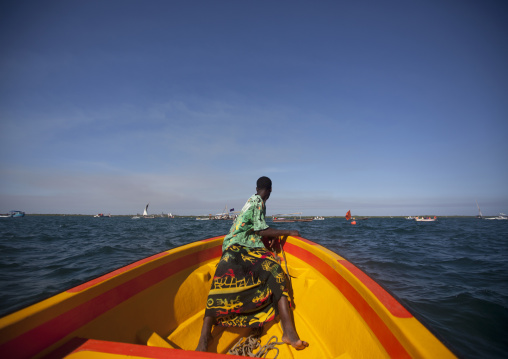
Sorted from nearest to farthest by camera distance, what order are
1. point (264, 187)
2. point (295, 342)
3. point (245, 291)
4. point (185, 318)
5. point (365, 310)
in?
point (365, 310)
point (295, 342)
point (245, 291)
point (185, 318)
point (264, 187)

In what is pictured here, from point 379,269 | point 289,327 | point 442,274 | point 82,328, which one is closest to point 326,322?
point 289,327

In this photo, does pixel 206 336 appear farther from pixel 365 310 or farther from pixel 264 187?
pixel 264 187

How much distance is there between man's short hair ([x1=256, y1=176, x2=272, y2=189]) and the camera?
277cm

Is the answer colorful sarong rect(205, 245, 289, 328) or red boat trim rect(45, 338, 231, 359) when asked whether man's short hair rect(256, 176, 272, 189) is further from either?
red boat trim rect(45, 338, 231, 359)

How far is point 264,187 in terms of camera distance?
2762 mm

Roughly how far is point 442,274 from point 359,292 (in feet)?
17.8

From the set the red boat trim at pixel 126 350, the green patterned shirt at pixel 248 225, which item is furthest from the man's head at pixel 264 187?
the red boat trim at pixel 126 350

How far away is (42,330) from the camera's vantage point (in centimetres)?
117

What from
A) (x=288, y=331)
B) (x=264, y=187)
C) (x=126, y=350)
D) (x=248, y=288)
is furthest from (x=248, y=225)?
(x=126, y=350)

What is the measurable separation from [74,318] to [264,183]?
209cm

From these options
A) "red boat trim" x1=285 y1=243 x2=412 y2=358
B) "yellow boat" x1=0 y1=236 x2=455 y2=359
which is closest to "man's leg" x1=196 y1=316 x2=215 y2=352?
"yellow boat" x1=0 y1=236 x2=455 y2=359

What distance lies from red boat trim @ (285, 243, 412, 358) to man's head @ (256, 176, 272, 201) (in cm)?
108

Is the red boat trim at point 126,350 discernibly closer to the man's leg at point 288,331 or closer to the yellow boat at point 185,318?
the yellow boat at point 185,318

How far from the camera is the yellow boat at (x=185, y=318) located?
1.07 m
